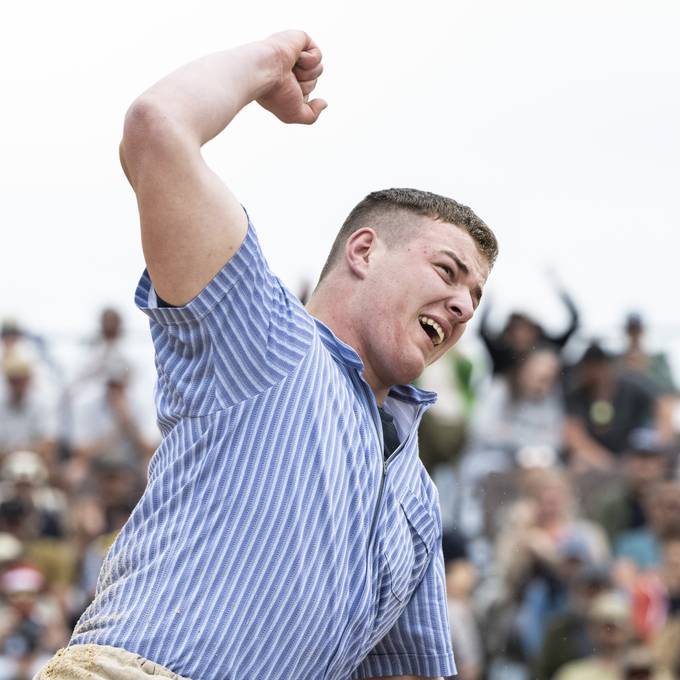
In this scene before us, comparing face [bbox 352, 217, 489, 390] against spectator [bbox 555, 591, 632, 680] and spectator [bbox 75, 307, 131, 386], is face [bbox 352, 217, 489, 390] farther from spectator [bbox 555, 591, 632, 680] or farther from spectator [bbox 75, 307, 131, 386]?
spectator [bbox 75, 307, 131, 386]

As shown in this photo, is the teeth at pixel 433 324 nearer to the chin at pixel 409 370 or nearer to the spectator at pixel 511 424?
the chin at pixel 409 370

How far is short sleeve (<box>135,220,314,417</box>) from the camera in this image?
2.72m

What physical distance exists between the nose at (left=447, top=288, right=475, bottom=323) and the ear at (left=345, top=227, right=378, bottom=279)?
21 cm

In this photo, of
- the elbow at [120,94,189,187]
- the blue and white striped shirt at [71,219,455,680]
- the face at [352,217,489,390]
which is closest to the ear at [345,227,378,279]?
the face at [352,217,489,390]

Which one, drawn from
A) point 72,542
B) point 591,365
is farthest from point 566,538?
point 72,542

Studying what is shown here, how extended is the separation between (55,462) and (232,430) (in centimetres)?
565

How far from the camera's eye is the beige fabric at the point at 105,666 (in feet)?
8.66

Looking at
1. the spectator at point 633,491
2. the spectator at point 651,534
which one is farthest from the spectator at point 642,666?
the spectator at point 633,491

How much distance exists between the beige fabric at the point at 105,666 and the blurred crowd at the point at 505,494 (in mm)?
4241

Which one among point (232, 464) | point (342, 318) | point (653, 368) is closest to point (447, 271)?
point (342, 318)

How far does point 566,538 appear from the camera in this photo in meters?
7.13

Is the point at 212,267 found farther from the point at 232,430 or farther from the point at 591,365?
the point at 591,365

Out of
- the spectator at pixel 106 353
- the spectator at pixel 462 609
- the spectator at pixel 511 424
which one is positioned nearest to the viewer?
the spectator at pixel 462 609

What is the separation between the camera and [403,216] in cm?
325
